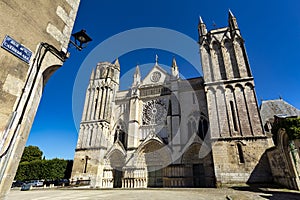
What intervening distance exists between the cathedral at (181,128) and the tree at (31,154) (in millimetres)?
19066

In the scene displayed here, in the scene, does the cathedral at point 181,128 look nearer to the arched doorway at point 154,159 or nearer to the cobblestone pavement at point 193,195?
the arched doorway at point 154,159

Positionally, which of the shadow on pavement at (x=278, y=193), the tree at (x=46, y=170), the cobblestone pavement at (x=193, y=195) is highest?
the tree at (x=46, y=170)

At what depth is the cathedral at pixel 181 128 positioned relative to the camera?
12.6 m

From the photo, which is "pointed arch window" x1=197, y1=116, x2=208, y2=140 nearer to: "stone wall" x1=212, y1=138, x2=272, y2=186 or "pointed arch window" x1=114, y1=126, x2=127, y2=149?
"stone wall" x1=212, y1=138, x2=272, y2=186

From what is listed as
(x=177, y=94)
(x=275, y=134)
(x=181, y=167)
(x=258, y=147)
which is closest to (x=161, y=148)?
(x=181, y=167)

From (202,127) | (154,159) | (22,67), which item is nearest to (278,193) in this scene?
(202,127)

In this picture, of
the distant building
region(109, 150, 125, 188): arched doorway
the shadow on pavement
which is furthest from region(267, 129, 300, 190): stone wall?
region(109, 150, 125, 188): arched doorway

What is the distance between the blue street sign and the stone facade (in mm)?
51

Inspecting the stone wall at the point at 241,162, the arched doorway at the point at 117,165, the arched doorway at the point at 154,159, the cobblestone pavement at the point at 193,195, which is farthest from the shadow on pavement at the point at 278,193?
the arched doorway at the point at 117,165

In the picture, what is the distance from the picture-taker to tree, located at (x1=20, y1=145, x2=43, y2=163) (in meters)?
30.9

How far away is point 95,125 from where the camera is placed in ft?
64.5

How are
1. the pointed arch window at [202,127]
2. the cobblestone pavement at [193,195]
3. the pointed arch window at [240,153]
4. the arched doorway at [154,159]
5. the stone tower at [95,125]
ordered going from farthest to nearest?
the stone tower at [95,125], the arched doorway at [154,159], the pointed arch window at [202,127], the pointed arch window at [240,153], the cobblestone pavement at [193,195]

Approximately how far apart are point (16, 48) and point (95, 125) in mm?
17931

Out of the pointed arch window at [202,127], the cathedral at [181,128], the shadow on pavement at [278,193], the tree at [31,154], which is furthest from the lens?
the tree at [31,154]
